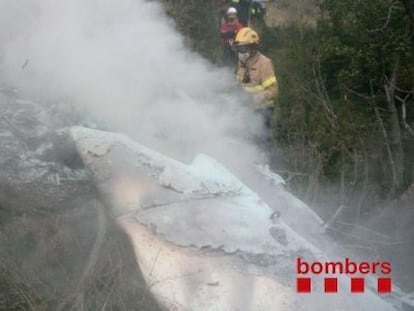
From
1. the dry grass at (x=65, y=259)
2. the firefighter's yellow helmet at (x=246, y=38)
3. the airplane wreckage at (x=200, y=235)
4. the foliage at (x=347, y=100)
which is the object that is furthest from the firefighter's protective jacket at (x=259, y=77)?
the dry grass at (x=65, y=259)

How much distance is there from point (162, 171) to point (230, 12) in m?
5.56

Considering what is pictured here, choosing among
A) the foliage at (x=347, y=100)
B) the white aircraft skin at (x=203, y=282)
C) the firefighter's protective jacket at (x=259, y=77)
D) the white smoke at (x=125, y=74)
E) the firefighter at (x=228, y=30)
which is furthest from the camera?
the firefighter at (x=228, y=30)

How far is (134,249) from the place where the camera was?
3.45 metres

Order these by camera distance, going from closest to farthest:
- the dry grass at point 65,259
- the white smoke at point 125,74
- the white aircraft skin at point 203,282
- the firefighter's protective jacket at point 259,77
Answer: the white aircraft skin at point 203,282 → the dry grass at point 65,259 → the white smoke at point 125,74 → the firefighter's protective jacket at point 259,77

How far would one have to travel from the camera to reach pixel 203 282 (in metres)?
3.22

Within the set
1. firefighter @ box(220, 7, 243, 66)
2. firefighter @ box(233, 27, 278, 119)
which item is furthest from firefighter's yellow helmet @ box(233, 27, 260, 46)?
firefighter @ box(220, 7, 243, 66)

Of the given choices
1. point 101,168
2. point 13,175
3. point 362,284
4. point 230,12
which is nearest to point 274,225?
point 362,284

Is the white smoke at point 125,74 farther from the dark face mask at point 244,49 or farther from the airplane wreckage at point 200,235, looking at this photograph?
the dark face mask at point 244,49

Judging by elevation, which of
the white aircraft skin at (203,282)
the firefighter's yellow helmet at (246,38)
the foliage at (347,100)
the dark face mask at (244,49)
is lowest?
the foliage at (347,100)

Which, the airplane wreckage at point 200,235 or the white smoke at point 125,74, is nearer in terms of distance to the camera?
the airplane wreckage at point 200,235

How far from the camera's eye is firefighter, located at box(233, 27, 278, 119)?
6016 mm

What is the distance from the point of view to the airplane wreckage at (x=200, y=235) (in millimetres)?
3188

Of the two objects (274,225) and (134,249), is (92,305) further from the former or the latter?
(274,225)

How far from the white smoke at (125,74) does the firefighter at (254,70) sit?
0.96 meters
